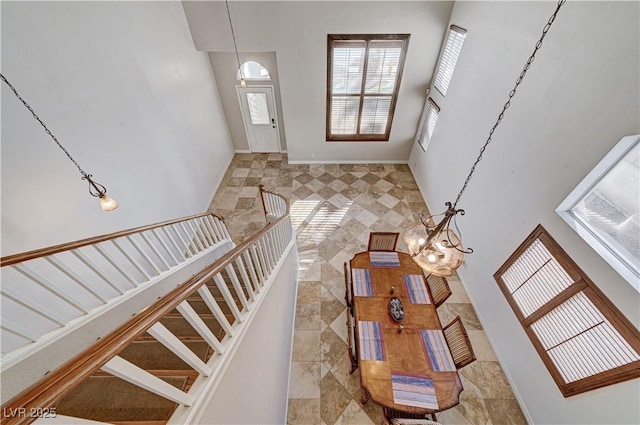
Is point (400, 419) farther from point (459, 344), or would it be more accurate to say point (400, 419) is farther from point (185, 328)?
point (185, 328)

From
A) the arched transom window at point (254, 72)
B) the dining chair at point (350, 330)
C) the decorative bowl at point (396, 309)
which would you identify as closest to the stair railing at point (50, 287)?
the dining chair at point (350, 330)

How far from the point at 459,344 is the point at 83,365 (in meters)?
2.86

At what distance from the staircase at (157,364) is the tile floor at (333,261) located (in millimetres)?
1472

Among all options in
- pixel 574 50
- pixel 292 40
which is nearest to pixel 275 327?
pixel 574 50

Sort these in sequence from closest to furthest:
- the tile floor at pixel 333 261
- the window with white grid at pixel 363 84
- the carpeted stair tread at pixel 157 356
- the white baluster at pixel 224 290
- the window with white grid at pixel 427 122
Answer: the white baluster at pixel 224 290, the carpeted stair tread at pixel 157 356, the tile floor at pixel 333 261, the window with white grid at pixel 363 84, the window with white grid at pixel 427 122

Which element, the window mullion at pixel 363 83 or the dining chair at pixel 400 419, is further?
the window mullion at pixel 363 83

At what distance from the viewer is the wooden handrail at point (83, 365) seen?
1.77ft

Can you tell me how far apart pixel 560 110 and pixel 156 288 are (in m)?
4.47

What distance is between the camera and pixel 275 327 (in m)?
2.42

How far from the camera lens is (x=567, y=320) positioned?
2254mm

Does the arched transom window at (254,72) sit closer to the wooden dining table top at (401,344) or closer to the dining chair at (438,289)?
the wooden dining table top at (401,344)

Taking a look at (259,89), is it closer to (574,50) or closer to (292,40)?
(292,40)

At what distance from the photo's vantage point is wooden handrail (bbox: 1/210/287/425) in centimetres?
54

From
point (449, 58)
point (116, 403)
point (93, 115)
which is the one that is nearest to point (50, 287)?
point (116, 403)
